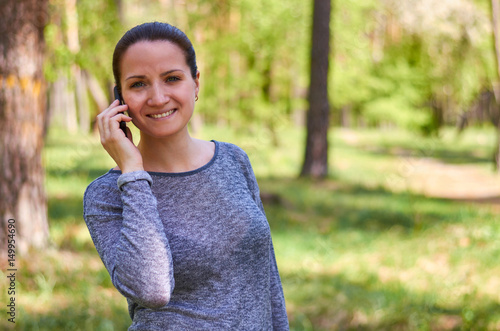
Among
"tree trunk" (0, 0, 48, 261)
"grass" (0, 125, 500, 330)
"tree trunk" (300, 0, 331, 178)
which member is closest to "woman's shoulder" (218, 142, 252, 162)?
"grass" (0, 125, 500, 330)

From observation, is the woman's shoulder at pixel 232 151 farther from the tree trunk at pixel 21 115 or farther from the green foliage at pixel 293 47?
the green foliage at pixel 293 47

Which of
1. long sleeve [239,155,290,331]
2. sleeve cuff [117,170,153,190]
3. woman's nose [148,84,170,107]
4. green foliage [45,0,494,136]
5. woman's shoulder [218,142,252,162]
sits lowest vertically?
long sleeve [239,155,290,331]

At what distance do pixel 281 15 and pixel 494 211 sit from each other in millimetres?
10152

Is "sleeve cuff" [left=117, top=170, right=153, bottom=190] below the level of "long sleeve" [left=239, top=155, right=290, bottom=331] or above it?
above

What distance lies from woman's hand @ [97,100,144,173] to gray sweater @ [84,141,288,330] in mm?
56

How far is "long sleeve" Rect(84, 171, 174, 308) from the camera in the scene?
5.72 ft

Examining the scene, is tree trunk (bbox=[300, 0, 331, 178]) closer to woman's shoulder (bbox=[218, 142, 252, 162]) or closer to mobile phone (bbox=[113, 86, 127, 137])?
woman's shoulder (bbox=[218, 142, 252, 162])

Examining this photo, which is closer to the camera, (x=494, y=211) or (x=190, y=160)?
(x=190, y=160)

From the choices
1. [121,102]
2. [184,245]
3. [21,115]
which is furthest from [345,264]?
[121,102]

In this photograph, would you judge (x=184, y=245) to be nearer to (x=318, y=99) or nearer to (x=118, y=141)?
(x=118, y=141)

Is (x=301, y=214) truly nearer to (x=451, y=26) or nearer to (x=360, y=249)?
(x=360, y=249)

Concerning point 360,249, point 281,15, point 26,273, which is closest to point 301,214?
point 360,249

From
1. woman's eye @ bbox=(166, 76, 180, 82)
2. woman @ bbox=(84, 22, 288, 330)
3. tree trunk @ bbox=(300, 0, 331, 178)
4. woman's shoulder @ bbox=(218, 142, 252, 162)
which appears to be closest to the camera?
woman @ bbox=(84, 22, 288, 330)

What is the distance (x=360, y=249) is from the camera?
24.1 ft
